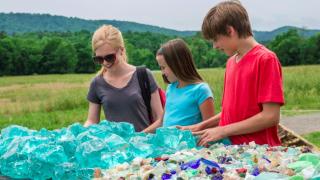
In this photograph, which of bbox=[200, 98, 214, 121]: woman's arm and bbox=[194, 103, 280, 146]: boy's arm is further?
bbox=[200, 98, 214, 121]: woman's arm

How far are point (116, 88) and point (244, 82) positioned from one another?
1127mm

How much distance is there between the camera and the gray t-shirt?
3838 mm

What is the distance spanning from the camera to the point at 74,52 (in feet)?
221

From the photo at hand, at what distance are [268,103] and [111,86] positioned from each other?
1316mm

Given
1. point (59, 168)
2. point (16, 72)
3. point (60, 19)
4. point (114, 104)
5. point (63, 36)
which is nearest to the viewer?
point (59, 168)

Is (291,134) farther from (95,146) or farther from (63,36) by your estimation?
(63,36)

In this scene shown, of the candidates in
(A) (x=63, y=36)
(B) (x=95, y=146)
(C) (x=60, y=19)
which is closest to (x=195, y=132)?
(B) (x=95, y=146)

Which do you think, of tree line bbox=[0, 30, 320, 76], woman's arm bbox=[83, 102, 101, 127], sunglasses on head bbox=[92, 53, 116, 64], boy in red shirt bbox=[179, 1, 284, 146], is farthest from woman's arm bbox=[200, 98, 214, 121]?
tree line bbox=[0, 30, 320, 76]

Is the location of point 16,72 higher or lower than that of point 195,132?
lower

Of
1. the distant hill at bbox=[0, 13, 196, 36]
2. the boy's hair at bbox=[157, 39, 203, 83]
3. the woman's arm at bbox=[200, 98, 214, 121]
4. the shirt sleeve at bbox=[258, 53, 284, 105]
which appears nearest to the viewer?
the shirt sleeve at bbox=[258, 53, 284, 105]

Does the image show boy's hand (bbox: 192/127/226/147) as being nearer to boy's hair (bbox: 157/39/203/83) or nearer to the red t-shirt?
the red t-shirt

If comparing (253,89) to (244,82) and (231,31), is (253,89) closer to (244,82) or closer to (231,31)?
(244,82)

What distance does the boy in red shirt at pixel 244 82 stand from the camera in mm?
2916

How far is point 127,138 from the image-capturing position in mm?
2924
